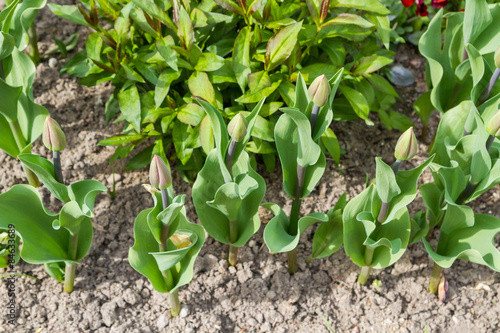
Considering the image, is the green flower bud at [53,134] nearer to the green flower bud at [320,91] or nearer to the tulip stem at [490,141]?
the green flower bud at [320,91]

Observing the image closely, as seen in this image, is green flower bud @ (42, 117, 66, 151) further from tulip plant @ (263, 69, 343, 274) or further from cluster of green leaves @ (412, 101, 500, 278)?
cluster of green leaves @ (412, 101, 500, 278)

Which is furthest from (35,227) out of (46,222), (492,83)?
(492,83)

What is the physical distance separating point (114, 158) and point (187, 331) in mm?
716

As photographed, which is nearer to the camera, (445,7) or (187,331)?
(187,331)

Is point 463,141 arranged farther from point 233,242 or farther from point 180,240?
point 180,240

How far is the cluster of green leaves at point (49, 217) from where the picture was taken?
5.63 feet

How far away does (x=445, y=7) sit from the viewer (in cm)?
298

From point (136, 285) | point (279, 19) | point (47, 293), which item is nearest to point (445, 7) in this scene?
point (279, 19)

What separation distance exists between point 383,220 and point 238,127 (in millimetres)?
587

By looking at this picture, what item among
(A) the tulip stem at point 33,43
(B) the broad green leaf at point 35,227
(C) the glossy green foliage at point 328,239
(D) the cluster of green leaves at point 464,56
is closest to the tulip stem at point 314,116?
(C) the glossy green foliage at point 328,239

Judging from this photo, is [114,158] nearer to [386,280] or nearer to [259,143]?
[259,143]

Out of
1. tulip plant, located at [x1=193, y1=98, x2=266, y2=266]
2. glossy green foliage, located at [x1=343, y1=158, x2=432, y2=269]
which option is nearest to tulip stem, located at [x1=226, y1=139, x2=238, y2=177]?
tulip plant, located at [x1=193, y1=98, x2=266, y2=266]

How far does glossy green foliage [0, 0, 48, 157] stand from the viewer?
2.00m

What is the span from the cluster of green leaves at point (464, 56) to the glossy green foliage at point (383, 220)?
1.70ft
